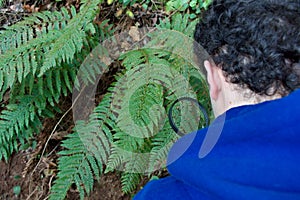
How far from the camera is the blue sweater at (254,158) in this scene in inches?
44.4

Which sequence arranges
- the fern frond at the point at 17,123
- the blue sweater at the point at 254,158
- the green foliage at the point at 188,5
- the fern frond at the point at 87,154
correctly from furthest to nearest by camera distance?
1. the green foliage at the point at 188,5
2. the fern frond at the point at 17,123
3. the fern frond at the point at 87,154
4. the blue sweater at the point at 254,158

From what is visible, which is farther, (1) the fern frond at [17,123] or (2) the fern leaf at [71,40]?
(1) the fern frond at [17,123]

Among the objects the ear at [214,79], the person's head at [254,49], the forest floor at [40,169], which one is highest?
the person's head at [254,49]

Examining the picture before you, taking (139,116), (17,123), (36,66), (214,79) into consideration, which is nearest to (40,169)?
(17,123)

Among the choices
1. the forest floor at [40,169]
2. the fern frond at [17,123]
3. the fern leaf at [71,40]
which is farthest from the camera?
the forest floor at [40,169]

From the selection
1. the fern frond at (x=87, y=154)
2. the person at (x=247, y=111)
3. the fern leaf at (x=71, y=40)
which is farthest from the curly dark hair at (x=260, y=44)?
the fern frond at (x=87, y=154)

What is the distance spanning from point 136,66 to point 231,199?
204 centimetres

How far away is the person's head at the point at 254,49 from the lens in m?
1.36

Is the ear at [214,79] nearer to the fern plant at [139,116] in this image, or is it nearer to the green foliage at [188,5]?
the fern plant at [139,116]

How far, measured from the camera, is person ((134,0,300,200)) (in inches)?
44.8

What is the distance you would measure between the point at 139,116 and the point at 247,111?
69.6 inches

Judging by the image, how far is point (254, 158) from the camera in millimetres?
1161

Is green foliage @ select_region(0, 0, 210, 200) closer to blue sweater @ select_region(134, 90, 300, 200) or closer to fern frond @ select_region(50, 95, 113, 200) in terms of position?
fern frond @ select_region(50, 95, 113, 200)

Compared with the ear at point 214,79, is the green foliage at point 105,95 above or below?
below
